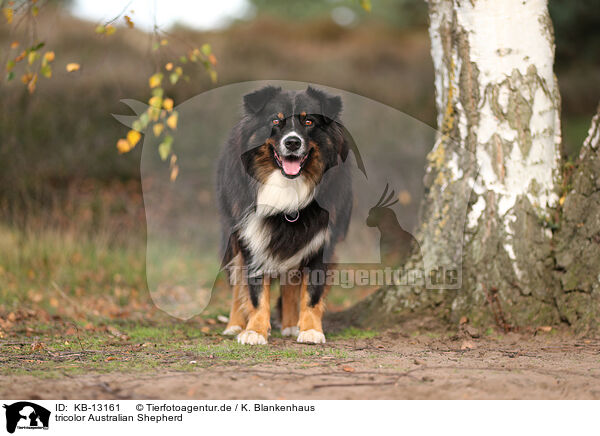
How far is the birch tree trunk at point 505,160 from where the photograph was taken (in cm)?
443

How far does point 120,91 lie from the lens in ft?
43.6

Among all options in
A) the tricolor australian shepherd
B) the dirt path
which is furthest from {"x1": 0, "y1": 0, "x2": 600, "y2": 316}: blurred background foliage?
the dirt path

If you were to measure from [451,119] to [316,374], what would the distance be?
7.96 ft

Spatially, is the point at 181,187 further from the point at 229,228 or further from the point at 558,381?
the point at 558,381

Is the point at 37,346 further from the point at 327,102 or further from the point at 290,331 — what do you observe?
the point at 327,102

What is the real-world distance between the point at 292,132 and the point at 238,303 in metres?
1.67

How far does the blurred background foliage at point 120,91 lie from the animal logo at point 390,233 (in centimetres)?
256

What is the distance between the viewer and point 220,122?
13695 millimetres

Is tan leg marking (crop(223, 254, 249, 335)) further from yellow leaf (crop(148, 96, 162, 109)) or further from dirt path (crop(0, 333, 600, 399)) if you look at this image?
yellow leaf (crop(148, 96, 162, 109))

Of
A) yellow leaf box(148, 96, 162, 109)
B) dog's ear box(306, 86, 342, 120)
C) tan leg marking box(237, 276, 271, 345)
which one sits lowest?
tan leg marking box(237, 276, 271, 345)

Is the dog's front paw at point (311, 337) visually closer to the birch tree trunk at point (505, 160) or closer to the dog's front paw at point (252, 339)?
the dog's front paw at point (252, 339)

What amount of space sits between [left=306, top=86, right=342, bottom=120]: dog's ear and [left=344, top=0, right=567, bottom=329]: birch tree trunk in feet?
3.08

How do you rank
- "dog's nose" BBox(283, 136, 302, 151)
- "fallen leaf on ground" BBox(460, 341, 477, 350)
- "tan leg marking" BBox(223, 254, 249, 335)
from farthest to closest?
"tan leg marking" BBox(223, 254, 249, 335) → "dog's nose" BBox(283, 136, 302, 151) → "fallen leaf on ground" BBox(460, 341, 477, 350)
